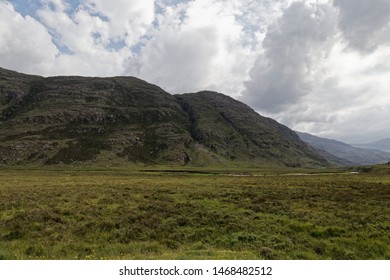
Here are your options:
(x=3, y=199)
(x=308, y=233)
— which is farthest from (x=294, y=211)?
(x=3, y=199)

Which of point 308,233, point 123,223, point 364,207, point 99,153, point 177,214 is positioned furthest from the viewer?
point 99,153

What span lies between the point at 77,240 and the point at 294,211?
52.0ft

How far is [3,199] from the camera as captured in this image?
98.8 ft

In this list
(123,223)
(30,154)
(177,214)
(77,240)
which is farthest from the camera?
(30,154)

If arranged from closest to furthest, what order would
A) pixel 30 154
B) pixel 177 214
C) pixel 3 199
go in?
pixel 177 214 → pixel 3 199 → pixel 30 154

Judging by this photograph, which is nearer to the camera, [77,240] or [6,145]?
[77,240]

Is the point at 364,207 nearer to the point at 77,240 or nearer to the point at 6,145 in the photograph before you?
the point at 77,240
